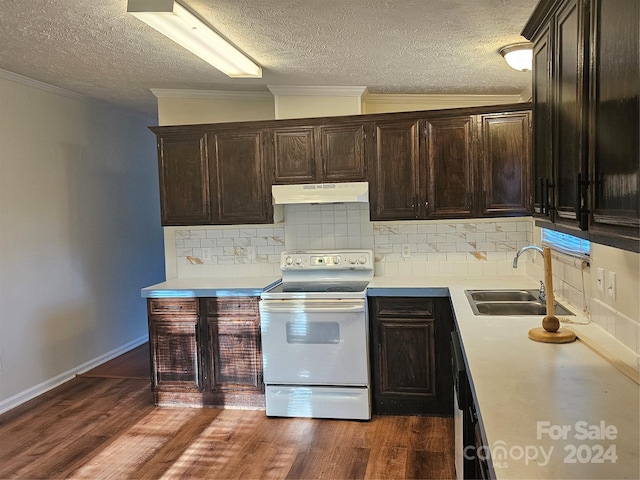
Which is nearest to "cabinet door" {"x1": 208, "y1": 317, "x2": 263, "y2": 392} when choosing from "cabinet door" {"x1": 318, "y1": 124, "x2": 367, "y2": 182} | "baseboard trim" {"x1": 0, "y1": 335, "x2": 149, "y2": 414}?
"cabinet door" {"x1": 318, "y1": 124, "x2": 367, "y2": 182}

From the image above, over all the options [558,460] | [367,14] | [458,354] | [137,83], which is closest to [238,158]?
[137,83]

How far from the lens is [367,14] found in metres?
2.53

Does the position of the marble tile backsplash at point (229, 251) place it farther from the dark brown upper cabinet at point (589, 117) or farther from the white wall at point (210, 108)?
the dark brown upper cabinet at point (589, 117)

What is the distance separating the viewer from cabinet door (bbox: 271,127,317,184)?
399cm

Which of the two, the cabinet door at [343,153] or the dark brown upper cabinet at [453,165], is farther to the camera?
the cabinet door at [343,153]

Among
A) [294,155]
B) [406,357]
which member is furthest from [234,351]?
[294,155]

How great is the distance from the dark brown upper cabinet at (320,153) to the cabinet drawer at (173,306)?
112 cm

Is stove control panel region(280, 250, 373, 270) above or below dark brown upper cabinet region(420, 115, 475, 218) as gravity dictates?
below

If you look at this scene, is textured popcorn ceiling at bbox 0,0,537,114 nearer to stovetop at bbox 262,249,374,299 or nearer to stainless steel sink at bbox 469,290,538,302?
stovetop at bbox 262,249,374,299

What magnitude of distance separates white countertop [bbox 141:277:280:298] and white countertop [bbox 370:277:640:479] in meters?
1.85

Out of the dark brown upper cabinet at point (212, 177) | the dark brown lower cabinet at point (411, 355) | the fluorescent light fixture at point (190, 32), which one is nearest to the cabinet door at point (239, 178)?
the dark brown upper cabinet at point (212, 177)

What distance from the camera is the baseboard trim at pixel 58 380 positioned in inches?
157

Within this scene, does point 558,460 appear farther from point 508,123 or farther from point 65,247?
point 65,247

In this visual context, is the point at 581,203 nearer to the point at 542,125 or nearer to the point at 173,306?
the point at 542,125
